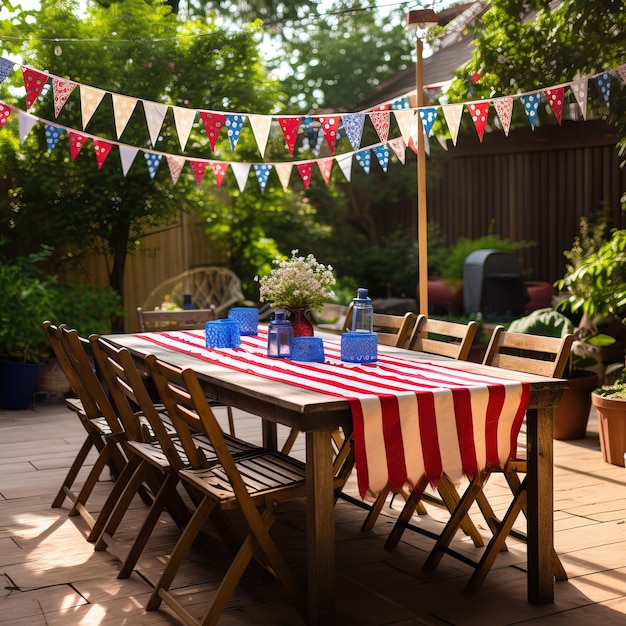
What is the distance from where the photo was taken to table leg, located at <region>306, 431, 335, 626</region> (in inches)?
115

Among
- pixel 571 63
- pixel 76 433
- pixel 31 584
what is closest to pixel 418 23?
pixel 571 63

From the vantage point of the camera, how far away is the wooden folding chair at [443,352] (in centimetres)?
382

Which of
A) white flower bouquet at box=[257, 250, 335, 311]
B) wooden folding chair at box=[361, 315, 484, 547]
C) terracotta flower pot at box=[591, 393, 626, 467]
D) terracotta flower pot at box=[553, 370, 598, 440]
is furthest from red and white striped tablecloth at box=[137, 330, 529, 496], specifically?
terracotta flower pot at box=[553, 370, 598, 440]

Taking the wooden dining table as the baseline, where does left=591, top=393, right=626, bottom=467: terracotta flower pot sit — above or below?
below

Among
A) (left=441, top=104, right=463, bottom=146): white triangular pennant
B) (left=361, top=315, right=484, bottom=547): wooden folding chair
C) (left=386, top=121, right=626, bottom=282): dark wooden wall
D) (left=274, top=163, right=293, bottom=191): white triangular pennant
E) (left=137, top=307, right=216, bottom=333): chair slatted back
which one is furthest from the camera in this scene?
(left=386, top=121, right=626, bottom=282): dark wooden wall

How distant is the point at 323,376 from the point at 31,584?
4.46ft

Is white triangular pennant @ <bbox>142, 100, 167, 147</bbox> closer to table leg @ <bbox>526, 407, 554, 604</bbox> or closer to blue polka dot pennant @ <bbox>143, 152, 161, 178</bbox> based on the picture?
blue polka dot pennant @ <bbox>143, 152, 161, 178</bbox>

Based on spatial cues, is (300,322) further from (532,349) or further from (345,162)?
(345,162)

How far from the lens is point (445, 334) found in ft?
14.3

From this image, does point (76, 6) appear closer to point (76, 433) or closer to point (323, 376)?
point (76, 433)

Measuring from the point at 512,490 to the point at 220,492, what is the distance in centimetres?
113

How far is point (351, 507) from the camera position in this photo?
4555 mm

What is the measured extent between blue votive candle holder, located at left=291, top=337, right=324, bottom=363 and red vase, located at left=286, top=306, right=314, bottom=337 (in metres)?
0.30

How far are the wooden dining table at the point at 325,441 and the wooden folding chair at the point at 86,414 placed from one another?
44 centimetres
